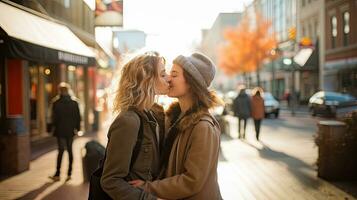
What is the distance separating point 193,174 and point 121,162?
16.7 inches

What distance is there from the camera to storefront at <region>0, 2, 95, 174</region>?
863 cm

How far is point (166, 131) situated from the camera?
117 inches

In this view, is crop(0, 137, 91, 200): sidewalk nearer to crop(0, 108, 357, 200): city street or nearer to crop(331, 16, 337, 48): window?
crop(0, 108, 357, 200): city street

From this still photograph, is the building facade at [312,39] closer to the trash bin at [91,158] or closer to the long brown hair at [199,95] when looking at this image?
the trash bin at [91,158]

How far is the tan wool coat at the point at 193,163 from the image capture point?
2.56 meters

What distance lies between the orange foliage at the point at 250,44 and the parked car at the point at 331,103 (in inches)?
952

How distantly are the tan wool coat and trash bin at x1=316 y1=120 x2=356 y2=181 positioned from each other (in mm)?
5681

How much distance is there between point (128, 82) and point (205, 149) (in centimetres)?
63

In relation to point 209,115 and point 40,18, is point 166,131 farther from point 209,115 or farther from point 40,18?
point 40,18

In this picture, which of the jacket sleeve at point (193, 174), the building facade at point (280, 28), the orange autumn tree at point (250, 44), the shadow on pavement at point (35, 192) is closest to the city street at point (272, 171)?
the shadow on pavement at point (35, 192)

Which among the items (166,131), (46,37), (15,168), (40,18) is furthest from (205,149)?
(40,18)

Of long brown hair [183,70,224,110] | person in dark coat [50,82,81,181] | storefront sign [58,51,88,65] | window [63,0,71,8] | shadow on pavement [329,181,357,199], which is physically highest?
window [63,0,71,8]

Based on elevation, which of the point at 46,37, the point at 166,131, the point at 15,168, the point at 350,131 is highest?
the point at 46,37

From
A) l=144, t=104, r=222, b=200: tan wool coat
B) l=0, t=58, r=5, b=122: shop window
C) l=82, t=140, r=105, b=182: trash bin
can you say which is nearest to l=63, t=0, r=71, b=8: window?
l=0, t=58, r=5, b=122: shop window
